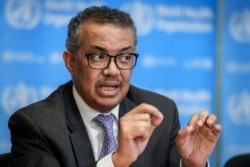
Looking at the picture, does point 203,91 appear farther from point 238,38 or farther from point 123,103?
point 123,103

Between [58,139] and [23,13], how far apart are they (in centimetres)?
156

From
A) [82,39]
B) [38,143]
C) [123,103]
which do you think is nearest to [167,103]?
[123,103]

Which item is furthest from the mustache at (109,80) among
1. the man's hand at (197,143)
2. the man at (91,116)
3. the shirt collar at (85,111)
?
the man's hand at (197,143)

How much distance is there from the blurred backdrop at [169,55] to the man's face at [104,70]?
1338 mm

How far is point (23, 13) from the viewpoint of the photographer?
10.3ft

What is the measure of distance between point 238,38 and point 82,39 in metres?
2.02

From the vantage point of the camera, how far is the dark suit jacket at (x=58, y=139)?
5.87ft

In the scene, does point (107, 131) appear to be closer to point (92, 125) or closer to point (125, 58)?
point (92, 125)

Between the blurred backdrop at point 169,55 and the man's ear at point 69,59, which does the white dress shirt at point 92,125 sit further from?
the blurred backdrop at point 169,55

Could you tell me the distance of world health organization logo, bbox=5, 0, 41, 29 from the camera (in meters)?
3.11

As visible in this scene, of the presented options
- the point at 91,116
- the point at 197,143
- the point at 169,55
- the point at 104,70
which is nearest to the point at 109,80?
the point at 104,70

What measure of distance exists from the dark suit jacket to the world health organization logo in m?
1.21

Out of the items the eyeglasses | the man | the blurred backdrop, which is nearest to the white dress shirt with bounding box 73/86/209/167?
the man

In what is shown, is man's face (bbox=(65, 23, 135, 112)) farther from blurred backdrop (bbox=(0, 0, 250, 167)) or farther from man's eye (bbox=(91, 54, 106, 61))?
blurred backdrop (bbox=(0, 0, 250, 167))
